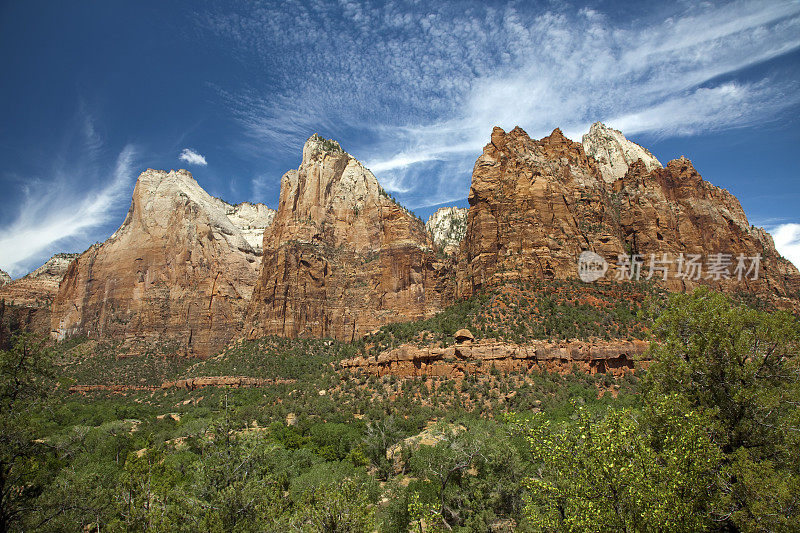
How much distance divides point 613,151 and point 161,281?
115706 millimetres

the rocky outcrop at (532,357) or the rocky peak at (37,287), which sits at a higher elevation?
the rocky peak at (37,287)

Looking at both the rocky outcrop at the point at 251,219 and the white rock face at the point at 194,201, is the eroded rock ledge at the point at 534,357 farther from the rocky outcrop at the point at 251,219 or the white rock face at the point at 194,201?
the rocky outcrop at the point at 251,219

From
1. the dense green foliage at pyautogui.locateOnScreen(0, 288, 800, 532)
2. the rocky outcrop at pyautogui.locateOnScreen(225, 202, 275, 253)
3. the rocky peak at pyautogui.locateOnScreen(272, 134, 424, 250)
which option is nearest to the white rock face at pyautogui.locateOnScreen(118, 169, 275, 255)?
the rocky outcrop at pyautogui.locateOnScreen(225, 202, 275, 253)

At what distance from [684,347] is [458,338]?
114 ft

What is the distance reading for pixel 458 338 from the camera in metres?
49.1

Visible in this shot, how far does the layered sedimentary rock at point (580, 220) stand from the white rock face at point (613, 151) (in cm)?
2233

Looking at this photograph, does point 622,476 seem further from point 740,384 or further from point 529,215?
point 529,215

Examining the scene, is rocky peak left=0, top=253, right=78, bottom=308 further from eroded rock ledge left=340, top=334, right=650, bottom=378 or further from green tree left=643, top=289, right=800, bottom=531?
→ green tree left=643, top=289, right=800, bottom=531

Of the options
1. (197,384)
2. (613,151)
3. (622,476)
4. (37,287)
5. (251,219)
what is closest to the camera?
(622,476)

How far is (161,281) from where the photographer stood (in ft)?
314

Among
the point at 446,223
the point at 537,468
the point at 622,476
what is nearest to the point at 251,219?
the point at 446,223

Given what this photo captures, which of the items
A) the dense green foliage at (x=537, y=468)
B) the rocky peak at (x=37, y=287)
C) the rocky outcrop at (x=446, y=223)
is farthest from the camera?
the rocky outcrop at (x=446, y=223)

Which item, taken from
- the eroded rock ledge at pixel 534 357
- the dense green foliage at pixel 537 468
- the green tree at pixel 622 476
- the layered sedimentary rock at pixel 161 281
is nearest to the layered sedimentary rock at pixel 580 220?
the eroded rock ledge at pixel 534 357

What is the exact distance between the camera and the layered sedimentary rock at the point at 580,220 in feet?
198
